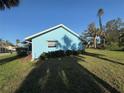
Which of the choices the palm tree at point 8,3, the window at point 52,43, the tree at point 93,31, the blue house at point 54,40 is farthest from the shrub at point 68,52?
the tree at point 93,31

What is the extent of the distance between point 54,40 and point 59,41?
0.68m

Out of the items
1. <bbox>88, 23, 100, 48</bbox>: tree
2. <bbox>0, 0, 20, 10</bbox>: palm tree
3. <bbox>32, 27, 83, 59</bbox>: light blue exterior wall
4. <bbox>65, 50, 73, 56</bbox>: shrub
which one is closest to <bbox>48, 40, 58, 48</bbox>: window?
<bbox>32, 27, 83, 59</bbox>: light blue exterior wall

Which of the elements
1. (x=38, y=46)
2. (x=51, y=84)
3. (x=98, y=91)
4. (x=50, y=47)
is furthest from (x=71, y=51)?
(x=98, y=91)

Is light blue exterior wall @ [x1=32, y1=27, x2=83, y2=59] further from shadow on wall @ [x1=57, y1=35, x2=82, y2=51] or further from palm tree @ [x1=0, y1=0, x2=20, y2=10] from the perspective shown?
palm tree @ [x1=0, y1=0, x2=20, y2=10]

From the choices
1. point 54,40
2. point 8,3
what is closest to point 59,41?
point 54,40

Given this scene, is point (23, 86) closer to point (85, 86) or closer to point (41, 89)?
point (41, 89)

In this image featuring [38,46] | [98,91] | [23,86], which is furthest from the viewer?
[38,46]

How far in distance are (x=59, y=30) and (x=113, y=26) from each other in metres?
51.0

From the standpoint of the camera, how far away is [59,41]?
70.5 ft

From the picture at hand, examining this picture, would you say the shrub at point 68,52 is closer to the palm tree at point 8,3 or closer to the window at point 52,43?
the window at point 52,43

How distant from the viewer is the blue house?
2041 cm

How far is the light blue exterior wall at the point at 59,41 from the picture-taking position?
20.4 m

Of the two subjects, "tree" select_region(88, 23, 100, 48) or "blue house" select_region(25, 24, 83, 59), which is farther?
"tree" select_region(88, 23, 100, 48)

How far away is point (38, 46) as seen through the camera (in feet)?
67.3
